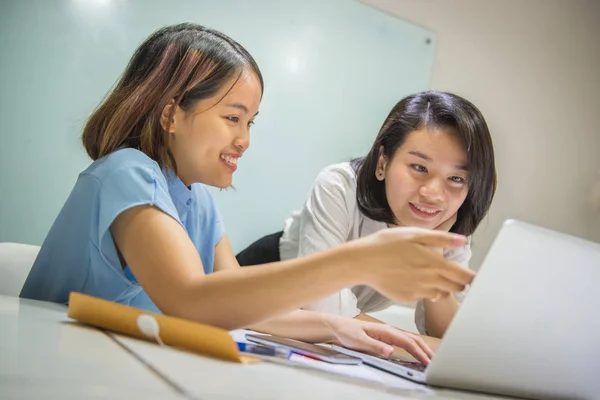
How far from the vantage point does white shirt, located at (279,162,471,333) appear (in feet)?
4.38

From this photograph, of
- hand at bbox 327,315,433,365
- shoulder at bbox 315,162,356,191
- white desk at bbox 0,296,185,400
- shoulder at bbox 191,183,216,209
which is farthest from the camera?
shoulder at bbox 315,162,356,191

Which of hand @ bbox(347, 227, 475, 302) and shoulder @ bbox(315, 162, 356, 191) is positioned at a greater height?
shoulder @ bbox(315, 162, 356, 191)

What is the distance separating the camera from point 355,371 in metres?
0.68

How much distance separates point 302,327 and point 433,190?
441 millimetres

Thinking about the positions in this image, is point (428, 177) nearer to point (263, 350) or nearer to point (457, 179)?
point (457, 179)

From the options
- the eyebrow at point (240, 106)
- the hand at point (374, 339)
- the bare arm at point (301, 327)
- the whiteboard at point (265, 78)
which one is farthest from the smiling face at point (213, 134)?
the whiteboard at point (265, 78)

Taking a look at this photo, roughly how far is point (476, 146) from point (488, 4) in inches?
57.7

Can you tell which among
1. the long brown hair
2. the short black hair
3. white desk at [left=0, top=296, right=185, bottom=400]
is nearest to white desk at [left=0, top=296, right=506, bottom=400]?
white desk at [left=0, top=296, right=185, bottom=400]

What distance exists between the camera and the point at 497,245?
55cm

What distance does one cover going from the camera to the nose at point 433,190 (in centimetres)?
131


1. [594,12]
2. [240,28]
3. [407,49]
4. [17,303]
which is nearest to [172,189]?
[17,303]

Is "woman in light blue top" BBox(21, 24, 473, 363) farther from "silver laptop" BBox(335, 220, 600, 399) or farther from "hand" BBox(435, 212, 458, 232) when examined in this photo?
"hand" BBox(435, 212, 458, 232)

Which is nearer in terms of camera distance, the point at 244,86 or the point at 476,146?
the point at 244,86

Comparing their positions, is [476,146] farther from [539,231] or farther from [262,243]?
[539,231]
